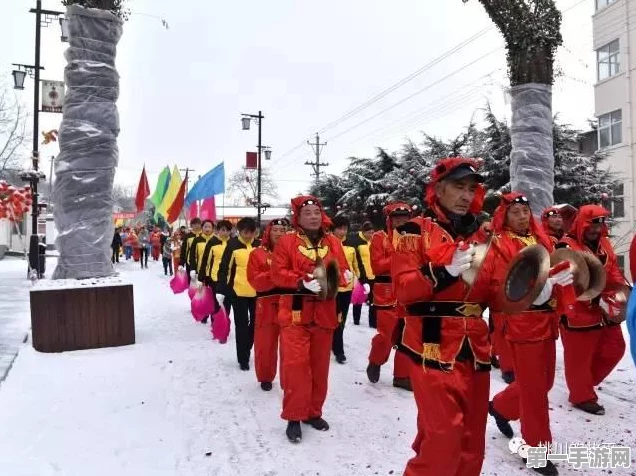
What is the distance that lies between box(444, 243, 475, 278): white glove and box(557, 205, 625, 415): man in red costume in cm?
279

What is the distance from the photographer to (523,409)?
3854 mm

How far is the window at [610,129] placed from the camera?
21197mm

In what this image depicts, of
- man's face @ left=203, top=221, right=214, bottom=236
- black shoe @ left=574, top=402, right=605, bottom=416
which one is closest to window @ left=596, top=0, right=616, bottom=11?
man's face @ left=203, top=221, right=214, bottom=236

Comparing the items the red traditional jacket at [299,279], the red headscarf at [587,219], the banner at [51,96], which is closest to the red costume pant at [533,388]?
the red headscarf at [587,219]

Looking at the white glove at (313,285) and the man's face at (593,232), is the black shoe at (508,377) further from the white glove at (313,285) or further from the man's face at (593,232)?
the white glove at (313,285)

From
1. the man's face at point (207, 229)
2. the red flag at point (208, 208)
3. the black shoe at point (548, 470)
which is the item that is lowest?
the black shoe at point (548, 470)

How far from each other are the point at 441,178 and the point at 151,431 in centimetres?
323

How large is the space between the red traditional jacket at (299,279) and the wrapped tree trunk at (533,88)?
458 cm

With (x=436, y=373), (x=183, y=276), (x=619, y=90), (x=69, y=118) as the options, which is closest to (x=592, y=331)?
(x=436, y=373)

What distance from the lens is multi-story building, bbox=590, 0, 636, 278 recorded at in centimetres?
2009

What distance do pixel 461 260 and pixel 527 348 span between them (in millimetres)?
1853

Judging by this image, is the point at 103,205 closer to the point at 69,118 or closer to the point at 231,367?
the point at 69,118

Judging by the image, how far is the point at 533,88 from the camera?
8.05 m

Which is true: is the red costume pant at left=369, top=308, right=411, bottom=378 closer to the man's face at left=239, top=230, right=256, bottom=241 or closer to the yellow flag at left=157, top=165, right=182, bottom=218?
the man's face at left=239, top=230, right=256, bottom=241
